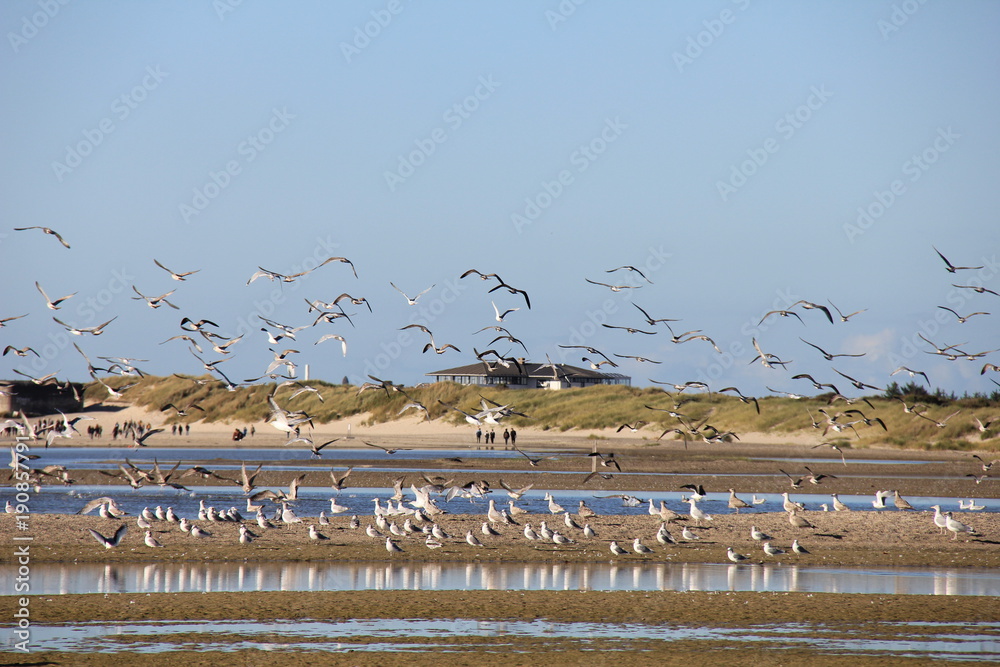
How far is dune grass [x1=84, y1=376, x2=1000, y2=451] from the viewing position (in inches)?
2618

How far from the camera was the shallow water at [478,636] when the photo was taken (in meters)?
14.3

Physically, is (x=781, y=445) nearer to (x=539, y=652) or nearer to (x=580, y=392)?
(x=580, y=392)

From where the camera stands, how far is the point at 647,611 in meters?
17.2

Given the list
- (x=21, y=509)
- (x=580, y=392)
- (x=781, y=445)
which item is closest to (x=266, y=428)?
(x=580, y=392)

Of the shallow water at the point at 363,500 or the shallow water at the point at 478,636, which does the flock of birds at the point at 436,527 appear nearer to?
the shallow water at the point at 363,500

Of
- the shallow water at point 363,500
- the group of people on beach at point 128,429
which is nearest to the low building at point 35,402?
the group of people on beach at point 128,429

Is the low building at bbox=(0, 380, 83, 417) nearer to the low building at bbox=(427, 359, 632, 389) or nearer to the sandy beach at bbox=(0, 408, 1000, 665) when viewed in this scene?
the low building at bbox=(427, 359, 632, 389)

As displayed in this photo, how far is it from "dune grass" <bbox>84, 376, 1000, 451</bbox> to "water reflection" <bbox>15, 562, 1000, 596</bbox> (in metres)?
30.7

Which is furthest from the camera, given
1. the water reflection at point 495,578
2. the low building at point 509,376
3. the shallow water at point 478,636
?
the low building at point 509,376

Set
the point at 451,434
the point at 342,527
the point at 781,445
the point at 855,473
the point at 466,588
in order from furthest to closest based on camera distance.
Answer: the point at 451,434, the point at 781,445, the point at 855,473, the point at 342,527, the point at 466,588

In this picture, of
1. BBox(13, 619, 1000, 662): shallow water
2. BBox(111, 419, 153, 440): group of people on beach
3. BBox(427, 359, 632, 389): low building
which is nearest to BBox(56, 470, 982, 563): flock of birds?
BBox(13, 619, 1000, 662): shallow water

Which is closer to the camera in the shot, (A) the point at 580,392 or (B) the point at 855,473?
(B) the point at 855,473

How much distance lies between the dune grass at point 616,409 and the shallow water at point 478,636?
36635 mm

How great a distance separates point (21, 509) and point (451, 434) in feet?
167
